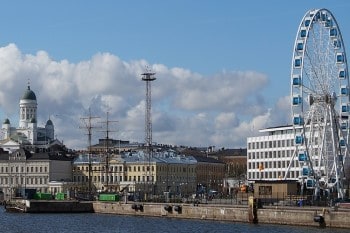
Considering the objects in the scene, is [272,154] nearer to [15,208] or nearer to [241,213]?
[15,208]

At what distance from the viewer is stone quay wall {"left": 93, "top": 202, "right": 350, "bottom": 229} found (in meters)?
78.6

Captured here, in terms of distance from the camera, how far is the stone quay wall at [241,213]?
7856cm

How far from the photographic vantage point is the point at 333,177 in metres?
95.5

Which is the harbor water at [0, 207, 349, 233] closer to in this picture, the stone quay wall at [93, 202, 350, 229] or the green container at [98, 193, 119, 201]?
the stone quay wall at [93, 202, 350, 229]

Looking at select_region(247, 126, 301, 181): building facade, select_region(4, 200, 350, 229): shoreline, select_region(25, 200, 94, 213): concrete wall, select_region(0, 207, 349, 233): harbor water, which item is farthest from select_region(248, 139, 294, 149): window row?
select_region(0, 207, 349, 233): harbor water

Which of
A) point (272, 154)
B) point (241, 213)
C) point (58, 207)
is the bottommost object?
point (241, 213)

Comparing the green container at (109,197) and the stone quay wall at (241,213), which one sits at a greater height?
the green container at (109,197)

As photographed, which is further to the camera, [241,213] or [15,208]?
[15,208]

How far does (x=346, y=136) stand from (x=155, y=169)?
325 feet

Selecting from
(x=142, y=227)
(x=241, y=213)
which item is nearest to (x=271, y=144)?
(x=241, y=213)

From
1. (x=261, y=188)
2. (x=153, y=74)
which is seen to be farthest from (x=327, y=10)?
(x=153, y=74)

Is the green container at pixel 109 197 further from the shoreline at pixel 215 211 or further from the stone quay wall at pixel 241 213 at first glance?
the stone quay wall at pixel 241 213

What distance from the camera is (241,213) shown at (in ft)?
306

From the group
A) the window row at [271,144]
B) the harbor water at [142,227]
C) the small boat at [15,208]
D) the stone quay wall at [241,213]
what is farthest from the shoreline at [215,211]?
the window row at [271,144]
